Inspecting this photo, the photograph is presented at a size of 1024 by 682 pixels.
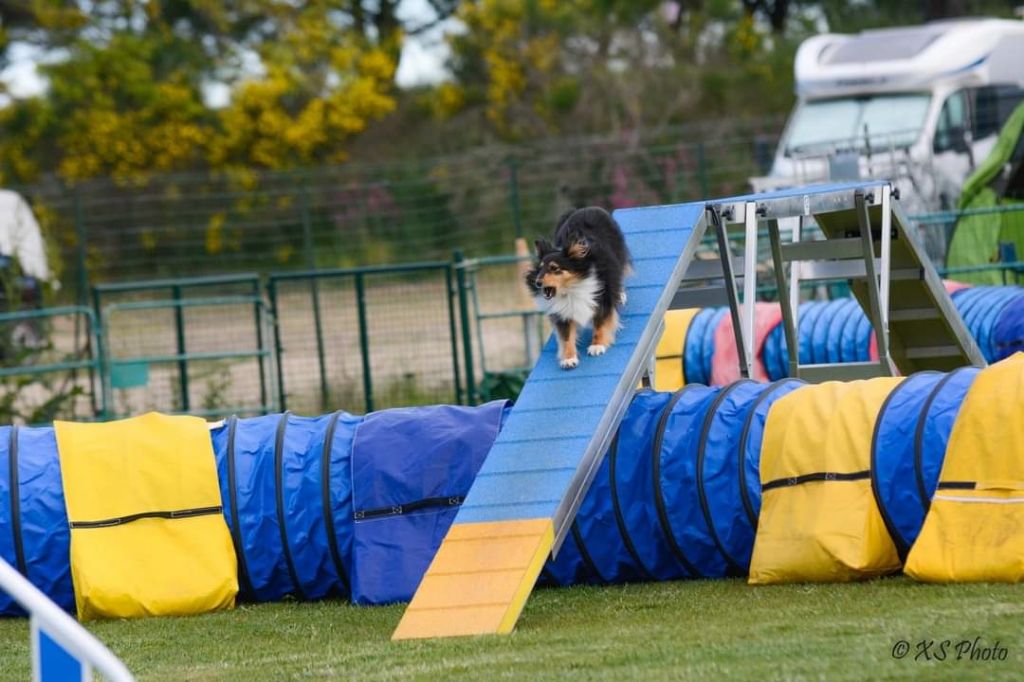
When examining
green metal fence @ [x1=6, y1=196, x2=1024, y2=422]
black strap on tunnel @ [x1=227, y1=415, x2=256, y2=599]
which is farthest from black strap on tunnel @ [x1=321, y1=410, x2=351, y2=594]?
green metal fence @ [x1=6, y1=196, x2=1024, y2=422]

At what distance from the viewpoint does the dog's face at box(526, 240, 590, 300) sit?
6637mm

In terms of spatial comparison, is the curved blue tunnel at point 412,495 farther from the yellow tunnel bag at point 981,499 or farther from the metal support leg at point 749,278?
the metal support leg at point 749,278

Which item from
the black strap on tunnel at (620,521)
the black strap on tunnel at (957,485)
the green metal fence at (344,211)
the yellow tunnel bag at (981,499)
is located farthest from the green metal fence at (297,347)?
the black strap on tunnel at (957,485)

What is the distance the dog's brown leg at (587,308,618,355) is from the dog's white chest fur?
0.05m

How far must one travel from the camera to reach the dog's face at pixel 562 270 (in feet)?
21.8

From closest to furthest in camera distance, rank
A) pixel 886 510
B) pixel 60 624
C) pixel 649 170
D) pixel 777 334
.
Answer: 1. pixel 60 624
2. pixel 886 510
3. pixel 777 334
4. pixel 649 170

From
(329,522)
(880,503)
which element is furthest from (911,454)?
(329,522)

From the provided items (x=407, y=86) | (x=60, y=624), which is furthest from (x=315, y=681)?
(x=407, y=86)

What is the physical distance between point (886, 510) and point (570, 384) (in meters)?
1.44

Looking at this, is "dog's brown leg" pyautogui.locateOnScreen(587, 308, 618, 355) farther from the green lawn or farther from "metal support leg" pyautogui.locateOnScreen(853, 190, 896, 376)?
"metal support leg" pyautogui.locateOnScreen(853, 190, 896, 376)

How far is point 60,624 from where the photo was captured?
3.10 meters

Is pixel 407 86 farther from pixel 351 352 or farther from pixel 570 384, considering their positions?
pixel 570 384

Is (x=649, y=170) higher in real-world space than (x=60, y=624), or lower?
higher

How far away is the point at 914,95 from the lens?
17.0 metres
